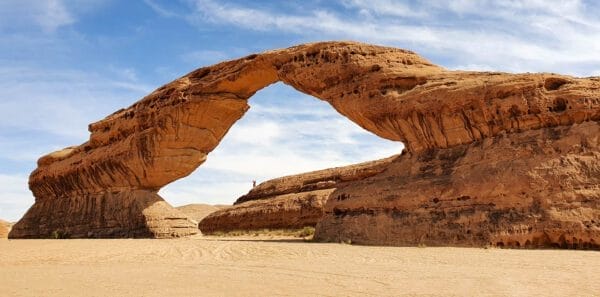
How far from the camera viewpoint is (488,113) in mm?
14836

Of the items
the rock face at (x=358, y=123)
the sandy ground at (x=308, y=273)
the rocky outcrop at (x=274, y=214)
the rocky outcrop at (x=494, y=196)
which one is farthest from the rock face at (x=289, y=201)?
the sandy ground at (x=308, y=273)

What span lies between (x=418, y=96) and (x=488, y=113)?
7.19 feet

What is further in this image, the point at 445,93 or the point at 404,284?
the point at 445,93

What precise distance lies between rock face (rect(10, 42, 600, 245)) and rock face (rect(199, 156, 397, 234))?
7.22 metres

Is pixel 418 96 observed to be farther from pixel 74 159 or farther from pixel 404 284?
pixel 74 159

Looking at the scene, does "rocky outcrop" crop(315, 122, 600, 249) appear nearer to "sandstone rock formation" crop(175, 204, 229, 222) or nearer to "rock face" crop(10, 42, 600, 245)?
"rock face" crop(10, 42, 600, 245)

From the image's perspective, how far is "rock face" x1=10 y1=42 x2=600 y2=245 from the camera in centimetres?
1377

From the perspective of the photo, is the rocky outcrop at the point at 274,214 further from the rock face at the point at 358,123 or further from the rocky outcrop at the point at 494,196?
the rocky outcrop at the point at 494,196

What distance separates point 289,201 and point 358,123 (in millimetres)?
13187

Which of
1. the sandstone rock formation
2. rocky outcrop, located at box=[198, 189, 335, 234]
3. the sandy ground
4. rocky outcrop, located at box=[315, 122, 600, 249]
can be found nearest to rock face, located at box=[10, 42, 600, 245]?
rocky outcrop, located at box=[315, 122, 600, 249]

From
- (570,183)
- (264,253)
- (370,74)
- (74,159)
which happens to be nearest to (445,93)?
(370,74)

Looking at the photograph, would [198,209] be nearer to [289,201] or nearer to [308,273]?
[289,201]

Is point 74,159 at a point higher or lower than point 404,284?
higher

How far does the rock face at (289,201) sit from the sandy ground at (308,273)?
53.1 ft
